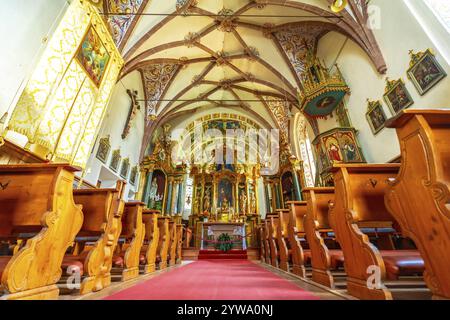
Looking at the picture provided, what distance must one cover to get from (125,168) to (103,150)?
2017 mm

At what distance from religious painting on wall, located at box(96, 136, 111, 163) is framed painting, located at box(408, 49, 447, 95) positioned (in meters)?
10.4

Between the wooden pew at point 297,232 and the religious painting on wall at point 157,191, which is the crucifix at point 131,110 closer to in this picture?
the religious painting on wall at point 157,191

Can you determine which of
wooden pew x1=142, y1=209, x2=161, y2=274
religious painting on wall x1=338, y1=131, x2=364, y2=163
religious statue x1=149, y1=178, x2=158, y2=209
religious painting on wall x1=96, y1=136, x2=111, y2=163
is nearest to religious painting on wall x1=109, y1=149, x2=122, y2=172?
religious painting on wall x1=96, y1=136, x2=111, y2=163

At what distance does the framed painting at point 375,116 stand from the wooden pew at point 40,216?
7251 mm

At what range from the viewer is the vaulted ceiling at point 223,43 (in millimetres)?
7383

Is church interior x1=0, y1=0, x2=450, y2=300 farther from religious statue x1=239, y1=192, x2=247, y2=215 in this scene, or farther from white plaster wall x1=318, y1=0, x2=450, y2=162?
religious statue x1=239, y1=192, x2=247, y2=215

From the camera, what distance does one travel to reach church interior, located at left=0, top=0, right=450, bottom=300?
1.81m

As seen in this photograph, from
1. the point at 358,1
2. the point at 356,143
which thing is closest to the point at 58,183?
the point at 356,143

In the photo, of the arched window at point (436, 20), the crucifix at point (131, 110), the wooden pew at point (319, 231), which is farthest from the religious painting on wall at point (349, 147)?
the crucifix at point (131, 110)

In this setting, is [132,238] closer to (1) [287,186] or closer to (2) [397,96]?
(2) [397,96]

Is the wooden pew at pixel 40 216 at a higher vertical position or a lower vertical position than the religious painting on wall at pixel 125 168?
lower
